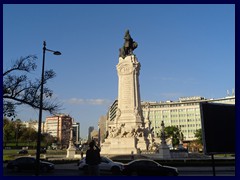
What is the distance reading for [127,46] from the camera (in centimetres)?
4688

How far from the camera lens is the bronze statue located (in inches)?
1813

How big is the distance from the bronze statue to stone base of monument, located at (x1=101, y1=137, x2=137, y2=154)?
13.7m

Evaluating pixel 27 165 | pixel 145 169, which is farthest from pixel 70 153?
pixel 145 169

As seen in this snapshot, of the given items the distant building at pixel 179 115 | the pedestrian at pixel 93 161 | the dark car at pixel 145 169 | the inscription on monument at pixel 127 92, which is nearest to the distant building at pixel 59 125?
the distant building at pixel 179 115

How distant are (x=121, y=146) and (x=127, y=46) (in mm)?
17204

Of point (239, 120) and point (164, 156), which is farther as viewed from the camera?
point (164, 156)

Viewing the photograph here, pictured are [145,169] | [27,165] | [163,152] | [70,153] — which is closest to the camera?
[145,169]

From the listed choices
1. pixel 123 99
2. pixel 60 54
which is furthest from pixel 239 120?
pixel 123 99

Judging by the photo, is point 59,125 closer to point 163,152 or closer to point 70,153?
point 70,153

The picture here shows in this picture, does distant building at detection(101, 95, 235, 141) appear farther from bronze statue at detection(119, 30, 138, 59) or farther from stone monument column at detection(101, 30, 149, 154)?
stone monument column at detection(101, 30, 149, 154)

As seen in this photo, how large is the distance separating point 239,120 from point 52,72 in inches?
533

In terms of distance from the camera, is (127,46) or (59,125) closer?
(127,46)
